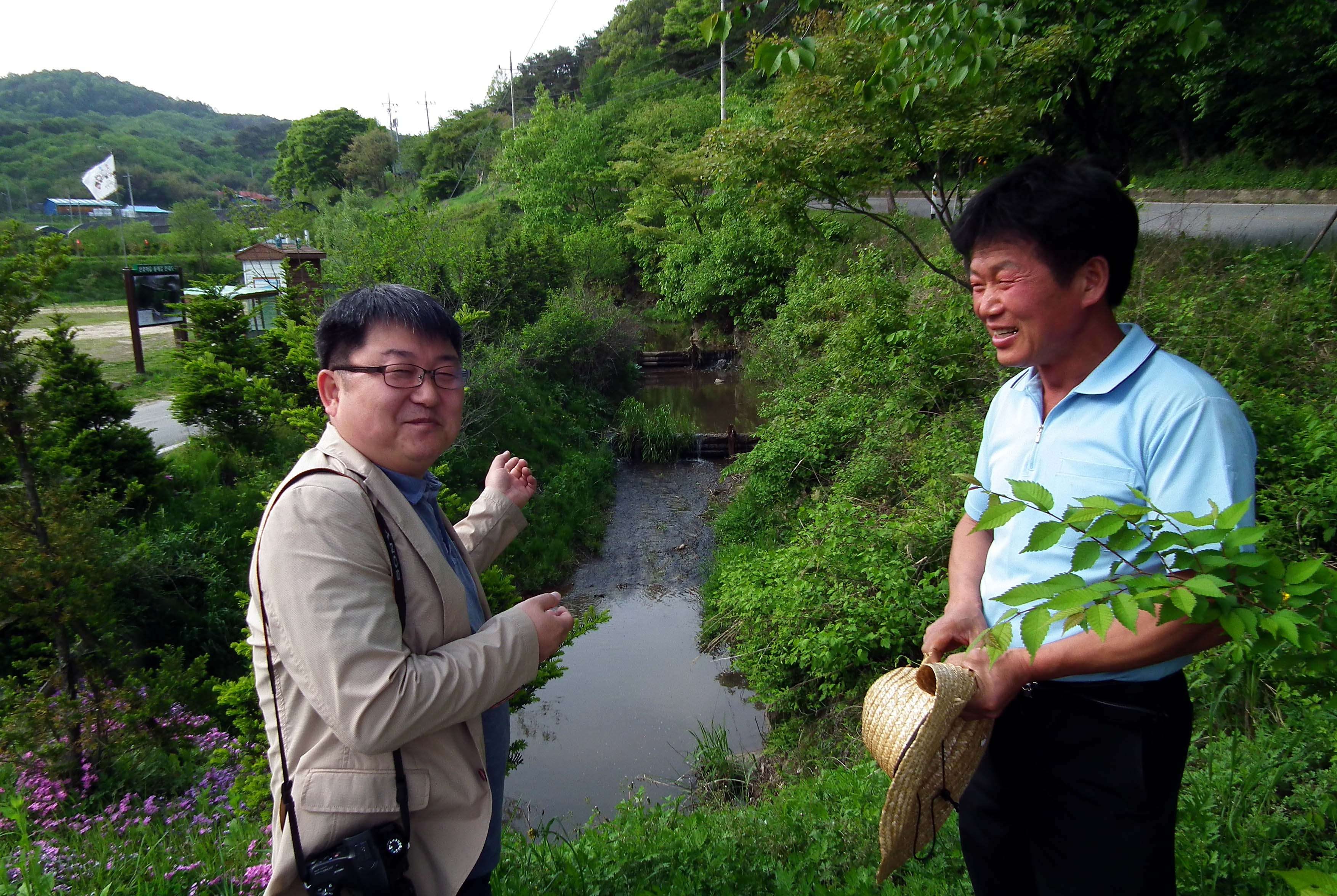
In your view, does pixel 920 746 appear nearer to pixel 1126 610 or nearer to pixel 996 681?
pixel 996 681

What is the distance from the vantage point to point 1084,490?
148cm

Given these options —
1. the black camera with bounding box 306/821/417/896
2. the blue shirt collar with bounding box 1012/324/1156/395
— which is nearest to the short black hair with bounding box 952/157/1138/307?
the blue shirt collar with bounding box 1012/324/1156/395

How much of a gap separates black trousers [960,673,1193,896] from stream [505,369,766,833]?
3.02m

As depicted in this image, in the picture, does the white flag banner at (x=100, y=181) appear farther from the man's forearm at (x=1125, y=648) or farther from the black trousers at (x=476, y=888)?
the man's forearm at (x=1125, y=648)

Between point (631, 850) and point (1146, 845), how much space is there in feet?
6.31

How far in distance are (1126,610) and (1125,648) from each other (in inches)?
12.7

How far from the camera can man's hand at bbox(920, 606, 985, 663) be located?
1759 millimetres

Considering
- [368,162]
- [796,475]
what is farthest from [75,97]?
[796,475]

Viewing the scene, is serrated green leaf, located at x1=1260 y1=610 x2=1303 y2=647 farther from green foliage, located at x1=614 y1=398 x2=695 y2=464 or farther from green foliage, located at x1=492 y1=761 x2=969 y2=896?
green foliage, located at x1=614 y1=398 x2=695 y2=464

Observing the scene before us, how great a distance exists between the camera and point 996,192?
164 cm

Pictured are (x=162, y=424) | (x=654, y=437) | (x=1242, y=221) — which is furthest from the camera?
(x=654, y=437)

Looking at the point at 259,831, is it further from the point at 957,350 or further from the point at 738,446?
the point at 738,446

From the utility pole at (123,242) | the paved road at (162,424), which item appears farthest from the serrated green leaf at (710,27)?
the utility pole at (123,242)

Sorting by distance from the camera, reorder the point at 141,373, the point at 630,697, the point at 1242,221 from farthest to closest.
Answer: the point at 141,373, the point at 1242,221, the point at 630,697
